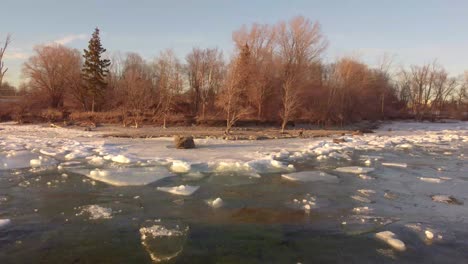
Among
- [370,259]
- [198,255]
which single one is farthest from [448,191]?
[198,255]

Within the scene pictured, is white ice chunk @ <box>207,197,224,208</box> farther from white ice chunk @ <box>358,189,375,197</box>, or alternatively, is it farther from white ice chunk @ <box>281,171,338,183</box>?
white ice chunk @ <box>358,189,375,197</box>

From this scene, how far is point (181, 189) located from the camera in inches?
357

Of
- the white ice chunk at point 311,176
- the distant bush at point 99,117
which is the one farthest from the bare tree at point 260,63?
the white ice chunk at point 311,176

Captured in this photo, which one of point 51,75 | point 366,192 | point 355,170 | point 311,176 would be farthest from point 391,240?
point 51,75

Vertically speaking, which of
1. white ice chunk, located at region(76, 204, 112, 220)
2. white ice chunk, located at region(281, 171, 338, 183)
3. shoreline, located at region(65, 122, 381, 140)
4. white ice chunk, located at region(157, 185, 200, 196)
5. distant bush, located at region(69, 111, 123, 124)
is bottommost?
white ice chunk, located at region(76, 204, 112, 220)

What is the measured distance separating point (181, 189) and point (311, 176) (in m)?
4.43

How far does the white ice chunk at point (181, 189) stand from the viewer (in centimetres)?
889

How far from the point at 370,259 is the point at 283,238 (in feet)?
4.67

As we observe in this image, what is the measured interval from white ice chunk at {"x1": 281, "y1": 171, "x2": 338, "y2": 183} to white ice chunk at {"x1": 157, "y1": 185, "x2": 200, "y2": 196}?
10.7 feet

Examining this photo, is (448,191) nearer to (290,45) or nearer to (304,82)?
(304,82)

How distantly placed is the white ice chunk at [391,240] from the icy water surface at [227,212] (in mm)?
16

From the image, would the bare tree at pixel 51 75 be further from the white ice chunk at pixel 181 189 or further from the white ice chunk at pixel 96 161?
the white ice chunk at pixel 181 189

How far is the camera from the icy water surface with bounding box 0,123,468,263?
5434 mm

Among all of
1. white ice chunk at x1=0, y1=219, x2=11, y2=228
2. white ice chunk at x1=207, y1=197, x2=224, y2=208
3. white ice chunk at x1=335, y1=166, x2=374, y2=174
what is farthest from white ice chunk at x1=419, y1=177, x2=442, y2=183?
white ice chunk at x1=0, y1=219, x2=11, y2=228
